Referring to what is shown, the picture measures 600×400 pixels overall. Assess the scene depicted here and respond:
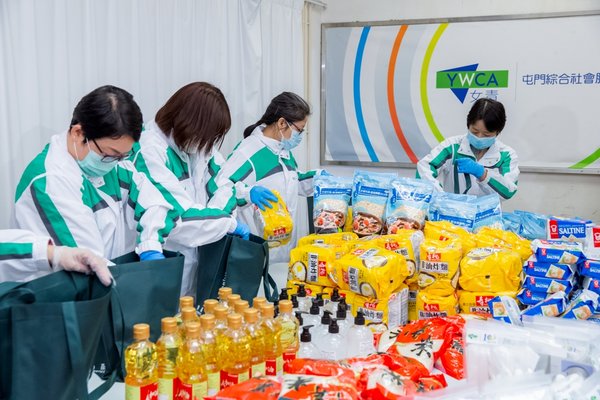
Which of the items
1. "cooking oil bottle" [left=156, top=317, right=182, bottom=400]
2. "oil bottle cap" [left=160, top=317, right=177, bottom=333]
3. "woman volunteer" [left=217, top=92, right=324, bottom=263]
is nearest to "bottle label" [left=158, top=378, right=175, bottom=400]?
"cooking oil bottle" [left=156, top=317, right=182, bottom=400]

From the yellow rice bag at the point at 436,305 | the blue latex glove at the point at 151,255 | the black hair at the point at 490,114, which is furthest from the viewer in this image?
the black hair at the point at 490,114

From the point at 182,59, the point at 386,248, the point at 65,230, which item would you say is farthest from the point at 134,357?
the point at 182,59

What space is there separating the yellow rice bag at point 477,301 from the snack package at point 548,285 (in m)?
0.06

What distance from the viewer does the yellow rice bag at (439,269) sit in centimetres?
193

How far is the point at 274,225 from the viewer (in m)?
2.41

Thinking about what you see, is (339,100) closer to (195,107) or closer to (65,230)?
(195,107)

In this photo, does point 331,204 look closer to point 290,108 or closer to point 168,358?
point 290,108

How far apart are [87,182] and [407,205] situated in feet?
4.11

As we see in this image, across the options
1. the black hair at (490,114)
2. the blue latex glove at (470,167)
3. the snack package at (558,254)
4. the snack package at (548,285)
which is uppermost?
the black hair at (490,114)

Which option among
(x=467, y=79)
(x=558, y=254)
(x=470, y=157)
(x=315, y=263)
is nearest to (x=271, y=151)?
(x=315, y=263)

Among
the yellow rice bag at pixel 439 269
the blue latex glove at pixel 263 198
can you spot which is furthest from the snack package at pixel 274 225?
the yellow rice bag at pixel 439 269

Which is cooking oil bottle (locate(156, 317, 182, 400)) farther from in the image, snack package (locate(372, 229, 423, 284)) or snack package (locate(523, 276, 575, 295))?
snack package (locate(523, 276, 575, 295))

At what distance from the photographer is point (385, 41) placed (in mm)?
4570

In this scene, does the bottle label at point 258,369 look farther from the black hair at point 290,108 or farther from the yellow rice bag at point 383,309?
the black hair at point 290,108
